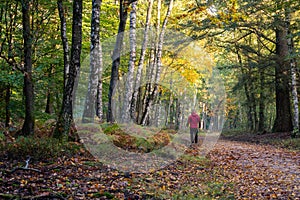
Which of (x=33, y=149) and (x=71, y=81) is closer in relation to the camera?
(x=33, y=149)

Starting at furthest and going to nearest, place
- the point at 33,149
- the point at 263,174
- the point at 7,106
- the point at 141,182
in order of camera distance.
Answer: the point at 7,106 < the point at 263,174 < the point at 33,149 < the point at 141,182

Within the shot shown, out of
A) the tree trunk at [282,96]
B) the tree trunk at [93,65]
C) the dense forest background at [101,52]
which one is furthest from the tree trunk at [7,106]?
the tree trunk at [282,96]

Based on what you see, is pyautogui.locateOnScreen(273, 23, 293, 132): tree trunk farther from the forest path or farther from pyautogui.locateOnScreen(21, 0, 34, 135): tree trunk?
pyautogui.locateOnScreen(21, 0, 34, 135): tree trunk

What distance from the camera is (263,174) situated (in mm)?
9617

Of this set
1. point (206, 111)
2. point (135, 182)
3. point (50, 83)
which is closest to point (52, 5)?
point (50, 83)

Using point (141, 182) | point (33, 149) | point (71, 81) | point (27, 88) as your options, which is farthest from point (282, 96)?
point (33, 149)

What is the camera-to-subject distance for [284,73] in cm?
2144

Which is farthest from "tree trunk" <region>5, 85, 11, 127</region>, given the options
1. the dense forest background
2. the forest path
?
the forest path

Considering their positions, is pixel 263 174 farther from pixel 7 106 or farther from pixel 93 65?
pixel 7 106

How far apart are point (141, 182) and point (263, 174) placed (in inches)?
171

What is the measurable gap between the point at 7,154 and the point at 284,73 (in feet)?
62.3

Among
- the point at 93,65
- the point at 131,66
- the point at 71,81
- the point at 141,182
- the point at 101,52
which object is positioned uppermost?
the point at 101,52

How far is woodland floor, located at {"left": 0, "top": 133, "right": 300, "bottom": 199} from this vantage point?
20.0 ft

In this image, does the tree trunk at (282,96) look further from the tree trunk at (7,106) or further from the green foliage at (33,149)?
the green foliage at (33,149)
